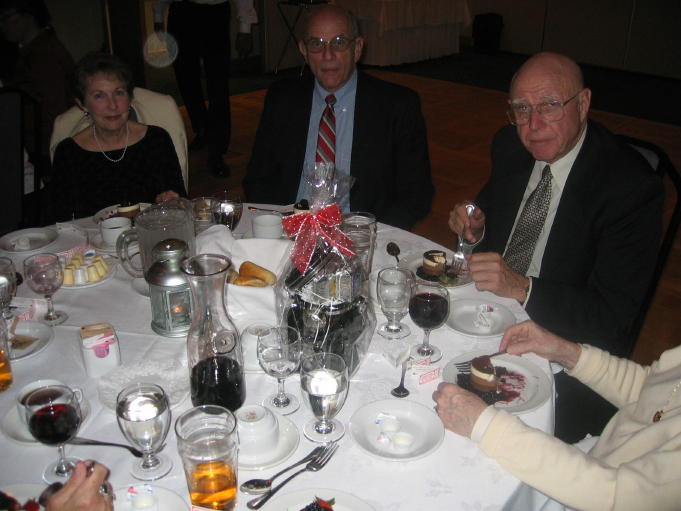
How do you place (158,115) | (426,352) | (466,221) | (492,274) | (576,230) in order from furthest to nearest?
(158,115), (466,221), (576,230), (492,274), (426,352)

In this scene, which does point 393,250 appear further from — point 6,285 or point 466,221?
point 6,285

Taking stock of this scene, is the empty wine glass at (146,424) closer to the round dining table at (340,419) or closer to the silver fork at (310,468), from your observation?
the round dining table at (340,419)

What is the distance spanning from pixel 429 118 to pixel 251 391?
6.43 m

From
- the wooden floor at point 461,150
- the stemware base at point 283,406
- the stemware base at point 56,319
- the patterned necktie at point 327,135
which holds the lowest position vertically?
the wooden floor at point 461,150

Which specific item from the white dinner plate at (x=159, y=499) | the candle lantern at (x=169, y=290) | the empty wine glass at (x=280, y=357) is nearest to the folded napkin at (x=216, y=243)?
the candle lantern at (x=169, y=290)

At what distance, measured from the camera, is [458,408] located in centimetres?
139

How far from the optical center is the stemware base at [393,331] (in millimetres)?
1779

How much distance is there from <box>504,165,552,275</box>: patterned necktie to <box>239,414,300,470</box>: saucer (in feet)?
4.46

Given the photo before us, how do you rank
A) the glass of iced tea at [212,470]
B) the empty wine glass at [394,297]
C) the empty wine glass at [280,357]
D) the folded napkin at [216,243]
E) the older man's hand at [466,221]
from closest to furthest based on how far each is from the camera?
the glass of iced tea at [212,470], the empty wine glass at [280,357], the empty wine glass at [394,297], the folded napkin at [216,243], the older man's hand at [466,221]

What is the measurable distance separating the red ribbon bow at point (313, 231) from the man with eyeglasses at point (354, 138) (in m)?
1.35

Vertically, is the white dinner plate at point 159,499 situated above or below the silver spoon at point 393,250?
below

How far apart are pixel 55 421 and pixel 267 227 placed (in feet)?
3.79

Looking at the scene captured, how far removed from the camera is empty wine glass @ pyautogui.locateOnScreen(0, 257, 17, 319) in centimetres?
179

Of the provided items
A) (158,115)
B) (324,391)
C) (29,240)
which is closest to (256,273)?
(324,391)
